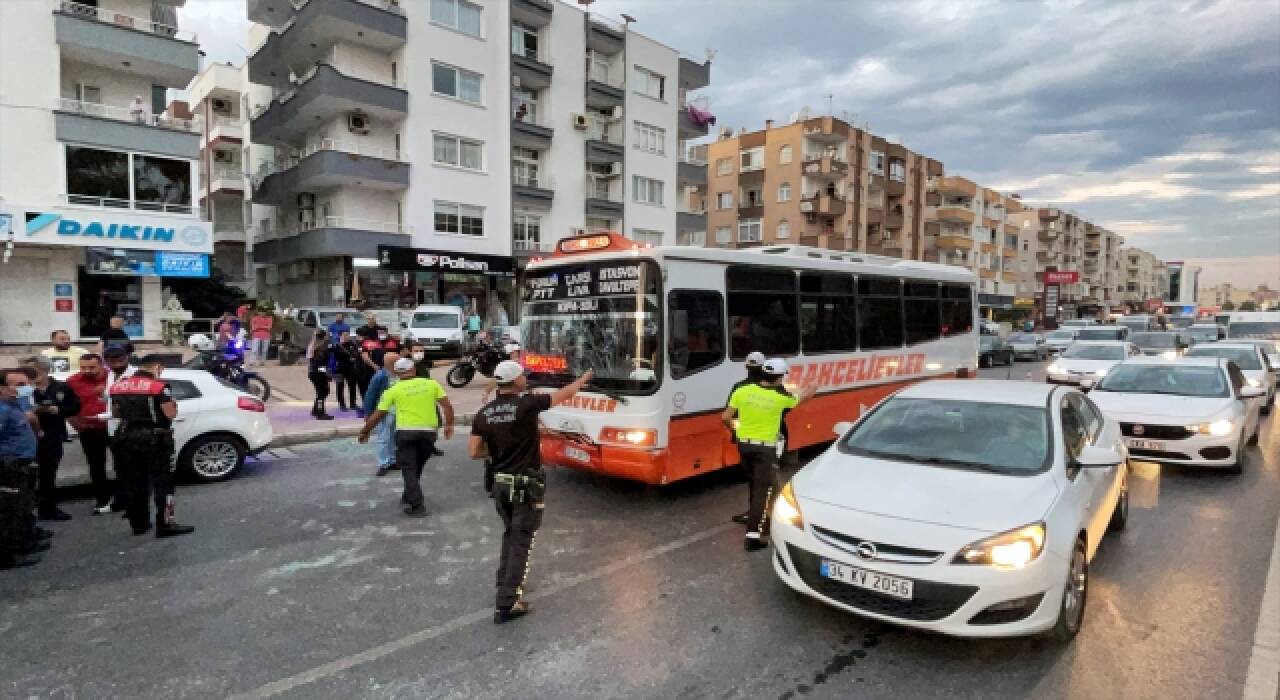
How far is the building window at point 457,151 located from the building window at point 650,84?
33.7ft

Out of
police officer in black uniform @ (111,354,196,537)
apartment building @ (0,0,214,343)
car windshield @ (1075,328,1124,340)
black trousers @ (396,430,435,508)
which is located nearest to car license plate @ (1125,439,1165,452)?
black trousers @ (396,430,435,508)

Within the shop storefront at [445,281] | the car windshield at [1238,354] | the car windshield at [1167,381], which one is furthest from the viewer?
the shop storefront at [445,281]

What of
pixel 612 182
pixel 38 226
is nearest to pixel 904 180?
pixel 612 182

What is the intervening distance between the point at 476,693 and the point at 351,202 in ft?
87.2

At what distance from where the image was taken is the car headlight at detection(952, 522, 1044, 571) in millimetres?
3607

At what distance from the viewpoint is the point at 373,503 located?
704 cm

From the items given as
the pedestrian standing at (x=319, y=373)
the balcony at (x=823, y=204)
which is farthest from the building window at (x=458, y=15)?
the balcony at (x=823, y=204)

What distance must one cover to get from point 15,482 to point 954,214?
64.0 metres

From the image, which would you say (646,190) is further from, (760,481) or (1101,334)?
(760,481)

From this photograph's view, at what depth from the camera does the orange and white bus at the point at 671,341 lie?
6332 millimetres

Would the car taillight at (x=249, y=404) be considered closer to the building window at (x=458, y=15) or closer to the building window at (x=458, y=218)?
the building window at (x=458, y=218)

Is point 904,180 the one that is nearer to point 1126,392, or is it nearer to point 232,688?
point 1126,392

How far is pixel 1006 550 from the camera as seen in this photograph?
143 inches

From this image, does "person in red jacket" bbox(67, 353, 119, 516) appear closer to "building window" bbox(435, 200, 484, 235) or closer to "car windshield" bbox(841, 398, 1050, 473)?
"car windshield" bbox(841, 398, 1050, 473)
